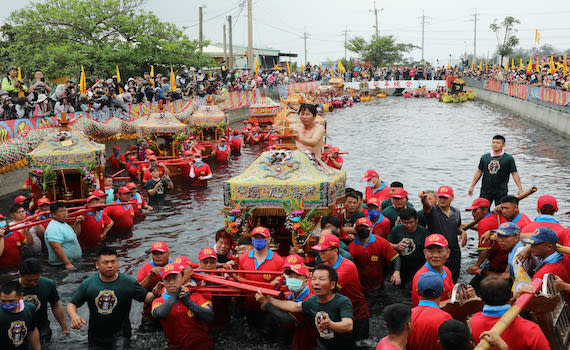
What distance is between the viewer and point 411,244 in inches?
282

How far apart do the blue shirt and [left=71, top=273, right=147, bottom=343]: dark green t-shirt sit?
10.3ft

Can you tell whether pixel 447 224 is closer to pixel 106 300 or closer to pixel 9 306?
pixel 106 300

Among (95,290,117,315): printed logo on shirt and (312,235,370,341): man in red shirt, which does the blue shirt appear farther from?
(312,235,370,341): man in red shirt

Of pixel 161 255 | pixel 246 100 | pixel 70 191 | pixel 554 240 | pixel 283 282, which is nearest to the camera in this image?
pixel 554 240

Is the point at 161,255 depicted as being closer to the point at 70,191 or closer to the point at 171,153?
the point at 70,191

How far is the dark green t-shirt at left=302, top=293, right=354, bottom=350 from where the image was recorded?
4.73 metres

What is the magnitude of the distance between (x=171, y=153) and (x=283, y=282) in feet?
44.8

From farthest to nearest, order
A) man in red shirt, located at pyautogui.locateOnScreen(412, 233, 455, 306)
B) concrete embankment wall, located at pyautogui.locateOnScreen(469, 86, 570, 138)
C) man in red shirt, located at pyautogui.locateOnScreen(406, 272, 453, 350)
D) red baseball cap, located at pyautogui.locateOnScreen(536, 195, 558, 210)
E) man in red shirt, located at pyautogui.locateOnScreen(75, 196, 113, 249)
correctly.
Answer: concrete embankment wall, located at pyautogui.locateOnScreen(469, 86, 570, 138), man in red shirt, located at pyautogui.locateOnScreen(75, 196, 113, 249), red baseball cap, located at pyautogui.locateOnScreen(536, 195, 558, 210), man in red shirt, located at pyautogui.locateOnScreen(412, 233, 455, 306), man in red shirt, located at pyautogui.locateOnScreen(406, 272, 453, 350)

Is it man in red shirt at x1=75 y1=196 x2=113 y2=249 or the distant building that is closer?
man in red shirt at x1=75 y1=196 x2=113 y2=249

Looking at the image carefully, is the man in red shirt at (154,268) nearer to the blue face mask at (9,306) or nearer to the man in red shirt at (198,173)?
the blue face mask at (9,306)

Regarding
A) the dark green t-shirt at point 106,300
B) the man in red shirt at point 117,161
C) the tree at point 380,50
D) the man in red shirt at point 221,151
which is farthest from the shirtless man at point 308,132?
the tree at point 380,50

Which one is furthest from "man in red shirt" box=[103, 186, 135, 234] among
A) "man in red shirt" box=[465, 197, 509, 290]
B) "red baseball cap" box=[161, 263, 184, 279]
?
"man in red shirt" box=[465, 197, 509, 290]

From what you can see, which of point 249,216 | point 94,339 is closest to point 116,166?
point 249,216

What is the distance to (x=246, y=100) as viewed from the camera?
127 ft
